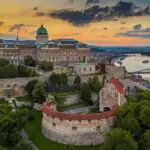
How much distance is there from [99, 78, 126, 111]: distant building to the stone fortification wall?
3782mm

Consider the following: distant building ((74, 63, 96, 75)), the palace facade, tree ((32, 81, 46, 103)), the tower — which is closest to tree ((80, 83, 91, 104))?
tree ((32, 81, 46, 103))

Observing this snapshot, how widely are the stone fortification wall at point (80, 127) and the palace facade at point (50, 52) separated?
45.8m

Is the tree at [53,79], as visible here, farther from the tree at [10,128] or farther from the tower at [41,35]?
the tower at [41,35]

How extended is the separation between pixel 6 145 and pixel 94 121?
10359mm

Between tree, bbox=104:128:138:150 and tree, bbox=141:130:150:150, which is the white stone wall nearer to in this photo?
tree, bbox=104:128:138:150

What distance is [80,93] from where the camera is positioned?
46.2m

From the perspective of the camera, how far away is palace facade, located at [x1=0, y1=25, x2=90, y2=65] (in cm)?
7738

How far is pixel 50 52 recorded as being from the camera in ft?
254

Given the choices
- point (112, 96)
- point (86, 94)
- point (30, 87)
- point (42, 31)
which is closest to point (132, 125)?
point (112, 96)

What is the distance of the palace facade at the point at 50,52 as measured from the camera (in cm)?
7738

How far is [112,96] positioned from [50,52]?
4265 centimetres

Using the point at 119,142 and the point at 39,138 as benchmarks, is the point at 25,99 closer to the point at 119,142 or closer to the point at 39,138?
the point at 39,138

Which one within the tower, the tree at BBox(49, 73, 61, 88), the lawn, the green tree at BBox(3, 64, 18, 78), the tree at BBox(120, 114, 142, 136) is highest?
the tower

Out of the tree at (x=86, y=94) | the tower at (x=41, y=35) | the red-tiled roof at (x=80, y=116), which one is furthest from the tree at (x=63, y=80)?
the tower at (x=41, y=35)
